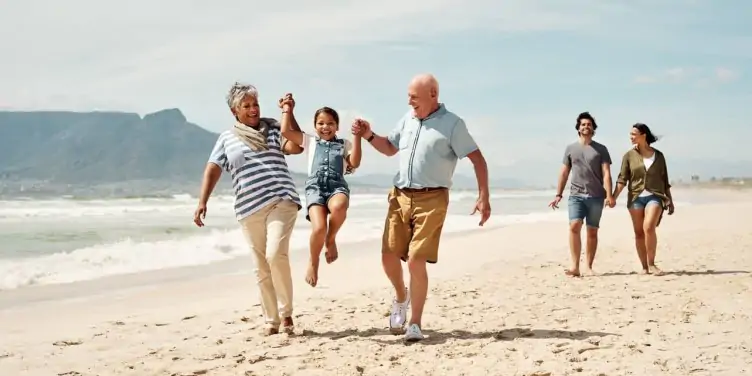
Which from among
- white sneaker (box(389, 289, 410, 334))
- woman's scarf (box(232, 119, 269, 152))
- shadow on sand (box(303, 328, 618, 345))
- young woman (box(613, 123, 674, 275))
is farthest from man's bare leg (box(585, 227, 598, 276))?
woman's scarf (box(232, 119, 269, 152))

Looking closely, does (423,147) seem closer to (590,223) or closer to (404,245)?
(404,245)

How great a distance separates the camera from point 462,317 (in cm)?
638

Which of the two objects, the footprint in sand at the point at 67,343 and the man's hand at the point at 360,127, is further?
the footprint in sand at the point at 67,343

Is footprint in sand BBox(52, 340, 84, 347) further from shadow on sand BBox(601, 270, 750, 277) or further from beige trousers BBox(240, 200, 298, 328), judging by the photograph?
Result: shadow on sand BBox(601, 270, 750, 277)

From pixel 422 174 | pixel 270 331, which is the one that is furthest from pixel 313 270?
pixel 422 174

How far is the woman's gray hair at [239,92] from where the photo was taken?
17.7ft

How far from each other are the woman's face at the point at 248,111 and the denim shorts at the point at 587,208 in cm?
474

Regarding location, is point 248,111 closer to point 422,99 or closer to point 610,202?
point 422,99

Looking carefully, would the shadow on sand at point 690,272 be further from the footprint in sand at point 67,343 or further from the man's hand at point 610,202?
the footprint in sand at point 67,343

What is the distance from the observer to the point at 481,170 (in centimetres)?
512

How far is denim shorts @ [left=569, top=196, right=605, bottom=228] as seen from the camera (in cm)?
878

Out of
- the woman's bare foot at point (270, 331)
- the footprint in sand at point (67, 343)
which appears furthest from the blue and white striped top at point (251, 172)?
the footprint in sand at point (67, 343)

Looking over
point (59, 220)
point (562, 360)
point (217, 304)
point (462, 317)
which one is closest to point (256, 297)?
point (217, 304)

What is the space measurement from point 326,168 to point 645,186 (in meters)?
4.82
